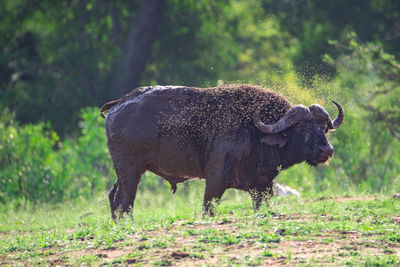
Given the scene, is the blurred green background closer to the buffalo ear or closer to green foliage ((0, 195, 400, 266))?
the buffalo ear

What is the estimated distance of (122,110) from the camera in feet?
30.1

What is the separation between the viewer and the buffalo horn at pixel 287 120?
28.0ft

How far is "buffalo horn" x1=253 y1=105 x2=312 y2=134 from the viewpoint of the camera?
8523 mm

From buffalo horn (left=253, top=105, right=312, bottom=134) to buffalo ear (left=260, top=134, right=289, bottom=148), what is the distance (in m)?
0.16

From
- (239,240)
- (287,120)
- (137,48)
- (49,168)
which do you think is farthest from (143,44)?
(239,240)

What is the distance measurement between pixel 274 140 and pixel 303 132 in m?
0.43

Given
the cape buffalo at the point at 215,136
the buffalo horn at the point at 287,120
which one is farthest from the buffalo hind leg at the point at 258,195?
the buffalo horn at the point at 287,120

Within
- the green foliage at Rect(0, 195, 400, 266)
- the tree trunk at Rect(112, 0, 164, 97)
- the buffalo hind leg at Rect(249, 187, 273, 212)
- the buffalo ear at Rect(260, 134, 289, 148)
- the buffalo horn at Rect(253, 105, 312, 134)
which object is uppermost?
the tree trunk at Rect(112, 0, 164, 97)

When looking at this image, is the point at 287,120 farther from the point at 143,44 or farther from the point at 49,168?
the point at 143,44

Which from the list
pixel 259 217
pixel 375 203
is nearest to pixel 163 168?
pixel 259 217

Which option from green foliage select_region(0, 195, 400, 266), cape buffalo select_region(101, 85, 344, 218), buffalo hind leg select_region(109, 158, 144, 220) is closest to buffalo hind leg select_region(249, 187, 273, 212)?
cape buffalo select_region(101, 85, 344, 218)

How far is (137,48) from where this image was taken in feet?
71.4

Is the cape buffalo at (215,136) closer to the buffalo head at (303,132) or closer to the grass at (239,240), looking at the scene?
the buffalo head at (303,132)

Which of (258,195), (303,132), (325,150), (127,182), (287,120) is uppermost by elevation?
Result: (287,120)
